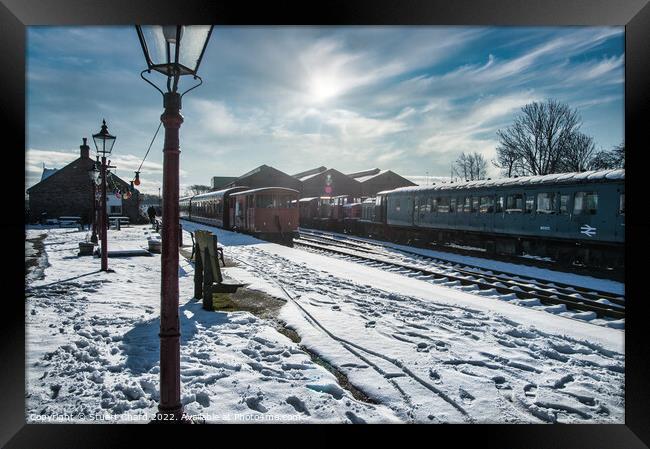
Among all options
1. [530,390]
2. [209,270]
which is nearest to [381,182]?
[209,270]

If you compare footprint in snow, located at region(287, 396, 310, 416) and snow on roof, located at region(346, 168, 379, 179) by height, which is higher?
snow on roof, located at region(346, 168, 379, 179)

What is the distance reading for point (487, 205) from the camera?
16.7 m

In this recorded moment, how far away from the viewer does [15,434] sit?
113 inches

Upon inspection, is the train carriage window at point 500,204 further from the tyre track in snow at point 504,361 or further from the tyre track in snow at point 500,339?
the tyre track in snow at point 504,361

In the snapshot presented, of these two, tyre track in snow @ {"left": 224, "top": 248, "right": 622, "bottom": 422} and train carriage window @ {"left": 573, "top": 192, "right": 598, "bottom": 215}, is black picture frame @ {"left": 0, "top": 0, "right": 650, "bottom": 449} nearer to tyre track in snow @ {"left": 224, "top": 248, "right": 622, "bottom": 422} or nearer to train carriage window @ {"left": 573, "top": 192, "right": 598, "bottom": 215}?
tyre track in snow @ {"left": 224, "top": 248, "right": 622, "bottom": 422}

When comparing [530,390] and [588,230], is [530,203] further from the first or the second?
[530,390]

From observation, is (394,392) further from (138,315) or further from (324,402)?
(138,315)

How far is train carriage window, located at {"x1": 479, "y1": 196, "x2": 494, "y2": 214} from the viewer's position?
1652 cm

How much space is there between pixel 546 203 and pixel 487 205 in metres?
2.78

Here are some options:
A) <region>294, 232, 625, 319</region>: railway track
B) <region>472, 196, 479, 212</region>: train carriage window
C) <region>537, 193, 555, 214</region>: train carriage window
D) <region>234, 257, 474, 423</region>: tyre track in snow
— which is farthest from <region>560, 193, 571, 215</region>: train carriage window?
<region>234, 257, 474, 423</region>: tyre track in snow

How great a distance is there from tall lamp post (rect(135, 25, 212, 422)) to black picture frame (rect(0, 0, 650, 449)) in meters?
0.26

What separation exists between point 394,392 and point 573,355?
2529 mm
